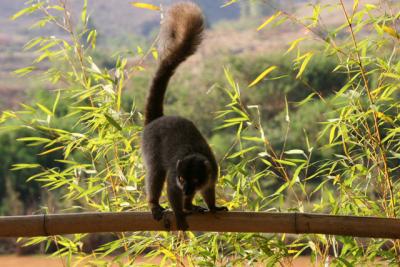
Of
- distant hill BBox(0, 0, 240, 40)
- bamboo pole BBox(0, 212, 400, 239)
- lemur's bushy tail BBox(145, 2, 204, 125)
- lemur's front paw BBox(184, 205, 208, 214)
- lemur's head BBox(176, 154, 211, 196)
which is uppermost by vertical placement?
lemur's bushy tail BBox(145, 2, 204, 125)

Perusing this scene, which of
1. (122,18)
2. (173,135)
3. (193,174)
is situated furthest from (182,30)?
(122,18)

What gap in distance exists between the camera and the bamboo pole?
1349 mm

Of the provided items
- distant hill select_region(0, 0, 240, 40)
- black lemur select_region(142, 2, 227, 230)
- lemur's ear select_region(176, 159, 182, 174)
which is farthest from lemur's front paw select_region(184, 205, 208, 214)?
distant hill select_region(0, 0, 240, 40)

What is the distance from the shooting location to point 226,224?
1.39m

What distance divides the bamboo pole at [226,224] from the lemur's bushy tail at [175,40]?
485mm

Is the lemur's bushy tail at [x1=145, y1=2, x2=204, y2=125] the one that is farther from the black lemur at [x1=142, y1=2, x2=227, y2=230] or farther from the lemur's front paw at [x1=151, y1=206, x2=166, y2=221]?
the lemur's front paw at [x1=151, y1=206, x2=166, y2=221]

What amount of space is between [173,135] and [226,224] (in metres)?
0.40

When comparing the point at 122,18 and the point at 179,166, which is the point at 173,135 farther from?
the point at 122,18

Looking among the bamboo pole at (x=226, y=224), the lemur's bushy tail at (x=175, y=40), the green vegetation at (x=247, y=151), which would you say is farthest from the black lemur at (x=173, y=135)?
the bamboo pole at (x=226, y=224)

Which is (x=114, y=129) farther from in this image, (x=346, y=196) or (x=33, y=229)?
(x=346, y=196)

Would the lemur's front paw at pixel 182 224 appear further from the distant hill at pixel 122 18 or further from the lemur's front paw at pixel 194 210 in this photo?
the distant hill at pixel 122 18

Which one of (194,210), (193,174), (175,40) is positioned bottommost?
(194,210)

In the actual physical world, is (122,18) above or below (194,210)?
above

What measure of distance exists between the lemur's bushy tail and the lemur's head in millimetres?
283
